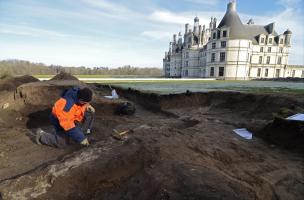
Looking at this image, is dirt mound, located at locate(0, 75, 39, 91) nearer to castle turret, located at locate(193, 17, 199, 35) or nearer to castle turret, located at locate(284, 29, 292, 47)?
castle turret, located at locate(193, 17, 199, 35)

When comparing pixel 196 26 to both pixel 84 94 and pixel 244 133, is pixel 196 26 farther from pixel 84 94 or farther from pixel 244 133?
pixel 84 94

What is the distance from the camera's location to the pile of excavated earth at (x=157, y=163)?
368 cm

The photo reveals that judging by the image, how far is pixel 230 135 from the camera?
7.70 metres

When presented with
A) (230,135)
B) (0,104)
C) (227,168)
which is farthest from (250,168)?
(0,104)

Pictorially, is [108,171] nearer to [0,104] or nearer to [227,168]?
[227,168]

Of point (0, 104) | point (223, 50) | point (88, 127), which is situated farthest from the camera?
point (223, 50)

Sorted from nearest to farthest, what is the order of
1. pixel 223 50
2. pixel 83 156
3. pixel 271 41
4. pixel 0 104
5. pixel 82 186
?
pixel 82 186, pixel 83 156, pixel 0 104, pixel 223 50, pixel 271 41

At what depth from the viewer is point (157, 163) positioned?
433cm

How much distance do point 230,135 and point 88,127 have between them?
459 cm

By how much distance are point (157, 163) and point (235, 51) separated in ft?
166

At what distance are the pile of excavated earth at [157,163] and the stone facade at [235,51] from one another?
43.1 m

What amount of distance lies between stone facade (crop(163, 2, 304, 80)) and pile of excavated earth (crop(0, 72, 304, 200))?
4312cm

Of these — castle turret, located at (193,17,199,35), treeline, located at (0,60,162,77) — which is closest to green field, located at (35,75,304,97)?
castle turret, located at (193,17,199,35)

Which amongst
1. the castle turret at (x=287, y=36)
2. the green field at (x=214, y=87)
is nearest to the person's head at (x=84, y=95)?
the green field at (x=214, y=87)
